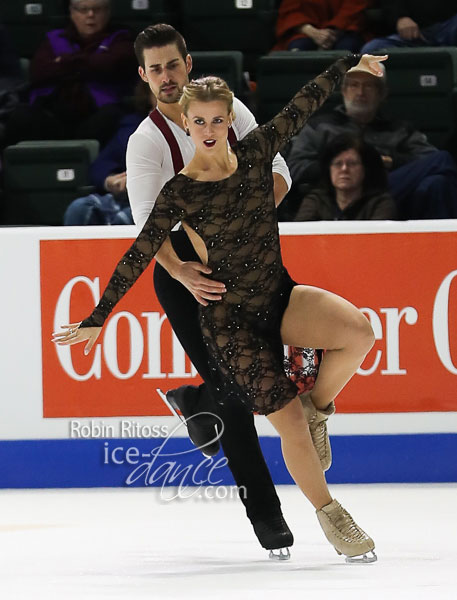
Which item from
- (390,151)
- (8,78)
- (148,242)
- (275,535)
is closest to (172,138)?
(148,242)

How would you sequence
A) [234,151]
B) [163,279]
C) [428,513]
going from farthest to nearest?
1. [428,513]
2. [163,279]
3. [234,151]

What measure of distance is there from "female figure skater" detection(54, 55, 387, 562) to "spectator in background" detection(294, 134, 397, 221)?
5.95 feet

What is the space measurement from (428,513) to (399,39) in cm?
294

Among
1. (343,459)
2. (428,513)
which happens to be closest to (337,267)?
(343,459)

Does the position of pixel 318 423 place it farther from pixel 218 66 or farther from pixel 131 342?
pixel 218 66

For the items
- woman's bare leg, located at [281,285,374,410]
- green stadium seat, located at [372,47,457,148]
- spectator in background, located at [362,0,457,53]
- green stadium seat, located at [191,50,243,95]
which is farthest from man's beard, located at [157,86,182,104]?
spectator in background, located at [362,0,457,53]

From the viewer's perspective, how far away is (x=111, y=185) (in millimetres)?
5844

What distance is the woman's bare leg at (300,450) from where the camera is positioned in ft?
11.5

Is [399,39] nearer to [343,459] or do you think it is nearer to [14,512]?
[343,459]

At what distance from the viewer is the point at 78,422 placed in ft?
16.9

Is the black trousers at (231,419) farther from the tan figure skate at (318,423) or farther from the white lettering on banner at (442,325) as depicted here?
the white lettering on banner at (442,325)

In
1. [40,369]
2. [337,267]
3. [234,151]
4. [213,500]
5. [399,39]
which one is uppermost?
[399,39]

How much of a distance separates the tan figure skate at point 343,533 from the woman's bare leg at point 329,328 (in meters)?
0.39

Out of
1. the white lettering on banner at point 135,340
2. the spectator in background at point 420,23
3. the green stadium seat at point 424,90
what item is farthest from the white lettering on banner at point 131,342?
the spectator in background at point 420,23
